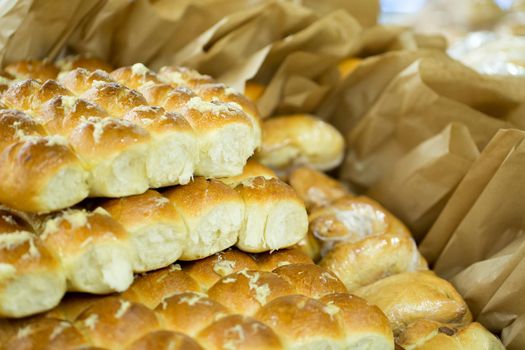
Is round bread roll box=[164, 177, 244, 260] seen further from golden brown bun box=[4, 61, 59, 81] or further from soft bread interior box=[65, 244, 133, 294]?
golden brown bun box=[4, 61, 59, 81]

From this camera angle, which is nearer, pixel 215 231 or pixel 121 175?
pixel 121 175

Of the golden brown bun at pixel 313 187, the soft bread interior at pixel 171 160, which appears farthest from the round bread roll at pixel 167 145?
the golden brown bun at pixel 313 187

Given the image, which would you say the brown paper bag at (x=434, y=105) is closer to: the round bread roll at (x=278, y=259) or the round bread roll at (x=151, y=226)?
the round bread roll at (x=278, y=259)

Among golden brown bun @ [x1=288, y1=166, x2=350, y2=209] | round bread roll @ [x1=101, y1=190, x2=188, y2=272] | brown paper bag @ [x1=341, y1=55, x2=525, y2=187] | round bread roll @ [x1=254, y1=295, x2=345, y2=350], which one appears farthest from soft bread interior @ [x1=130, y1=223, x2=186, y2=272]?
brown paper bag @ [x1=341, y1=55, x2=525, y2=187]

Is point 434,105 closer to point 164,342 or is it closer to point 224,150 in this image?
point 224,150

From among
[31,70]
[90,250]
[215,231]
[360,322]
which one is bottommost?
[360,322]

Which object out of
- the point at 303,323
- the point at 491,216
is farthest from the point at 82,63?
the point at 491,216
